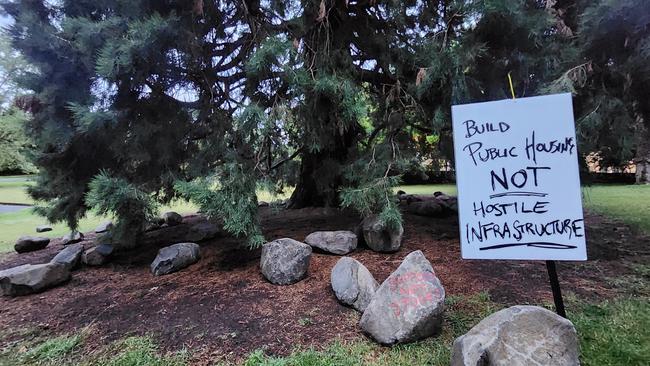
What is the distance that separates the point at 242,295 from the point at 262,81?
1.93 meters

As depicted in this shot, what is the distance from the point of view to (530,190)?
220 centimetres

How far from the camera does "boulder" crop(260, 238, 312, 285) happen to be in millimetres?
3168

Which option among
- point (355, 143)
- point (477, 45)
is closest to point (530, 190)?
point (477, 45)

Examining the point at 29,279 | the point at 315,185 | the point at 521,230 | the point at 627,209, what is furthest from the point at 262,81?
the point at 627,209

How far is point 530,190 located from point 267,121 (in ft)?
6.80

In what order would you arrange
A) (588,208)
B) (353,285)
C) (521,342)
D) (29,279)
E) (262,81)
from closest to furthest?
(521,342), (353,285), (29,279), (262,81), (588,208)

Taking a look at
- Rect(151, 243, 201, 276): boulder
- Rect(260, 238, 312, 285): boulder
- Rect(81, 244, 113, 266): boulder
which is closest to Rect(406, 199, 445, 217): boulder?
Rect(260, 238, 312, 285): boulder

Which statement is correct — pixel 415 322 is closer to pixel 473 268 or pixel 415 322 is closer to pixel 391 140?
pixel 473 268

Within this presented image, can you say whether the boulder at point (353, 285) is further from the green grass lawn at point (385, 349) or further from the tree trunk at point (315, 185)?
the tree trunk at point (315, 185)

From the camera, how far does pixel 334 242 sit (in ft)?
12.6

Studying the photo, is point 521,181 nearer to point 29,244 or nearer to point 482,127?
point 482,127

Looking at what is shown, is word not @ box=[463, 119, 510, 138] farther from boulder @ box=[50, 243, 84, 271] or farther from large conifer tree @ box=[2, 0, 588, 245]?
boulder @ box=[50, 243, 84, 271]

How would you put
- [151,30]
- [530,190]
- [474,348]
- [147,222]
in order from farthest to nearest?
[147,222], [151,30], [530,190], [474,348]

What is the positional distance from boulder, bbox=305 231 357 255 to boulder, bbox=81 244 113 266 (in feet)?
7.24
